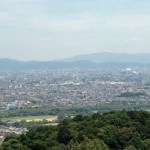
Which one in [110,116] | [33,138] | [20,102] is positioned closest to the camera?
[33,138]

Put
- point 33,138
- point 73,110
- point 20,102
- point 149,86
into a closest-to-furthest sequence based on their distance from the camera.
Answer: point 33,138
point 73,110
point 20,102
point 149,86

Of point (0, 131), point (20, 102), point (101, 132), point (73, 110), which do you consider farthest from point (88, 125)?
point (20, 102)

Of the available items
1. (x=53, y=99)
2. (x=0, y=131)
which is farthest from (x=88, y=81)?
(x=0, y=131)

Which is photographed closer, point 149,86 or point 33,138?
point 33,138

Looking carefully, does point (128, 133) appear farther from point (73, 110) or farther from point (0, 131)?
point (73, 110)

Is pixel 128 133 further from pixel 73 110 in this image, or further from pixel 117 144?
pixel 73 110

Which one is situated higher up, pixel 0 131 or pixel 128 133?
pixel 128 133
